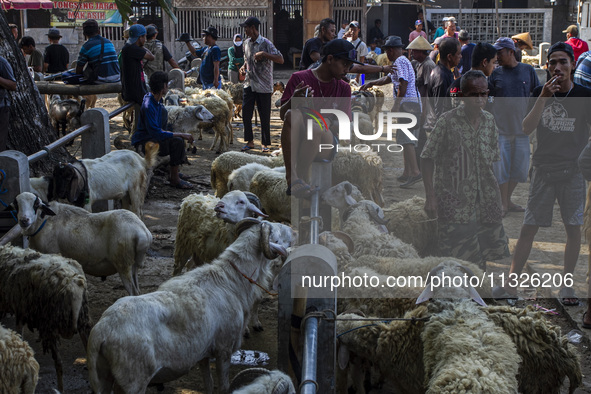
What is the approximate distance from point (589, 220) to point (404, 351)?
2573mm

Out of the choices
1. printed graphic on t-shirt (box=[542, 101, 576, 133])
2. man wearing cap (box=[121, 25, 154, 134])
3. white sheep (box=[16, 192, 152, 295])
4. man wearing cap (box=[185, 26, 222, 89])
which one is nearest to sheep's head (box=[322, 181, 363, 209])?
white sheep (box=[16, 192, 152, 295])

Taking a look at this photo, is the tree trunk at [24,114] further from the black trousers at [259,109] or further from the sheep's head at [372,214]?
the black trousers at [259,109]

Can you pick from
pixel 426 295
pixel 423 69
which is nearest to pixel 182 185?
pixel 423 69

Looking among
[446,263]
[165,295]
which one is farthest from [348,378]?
[165,295]

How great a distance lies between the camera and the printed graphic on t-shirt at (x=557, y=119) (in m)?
5.25

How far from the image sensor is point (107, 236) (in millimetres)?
5543

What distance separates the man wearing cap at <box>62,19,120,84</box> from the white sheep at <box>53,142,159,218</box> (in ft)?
8.82

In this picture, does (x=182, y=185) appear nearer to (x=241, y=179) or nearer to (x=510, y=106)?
(x=241, y=179)

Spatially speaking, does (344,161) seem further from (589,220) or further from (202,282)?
(202,282)

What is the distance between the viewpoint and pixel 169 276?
652 centimetres

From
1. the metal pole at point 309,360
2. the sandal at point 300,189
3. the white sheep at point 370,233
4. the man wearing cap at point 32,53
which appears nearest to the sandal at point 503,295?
the white sheep at point 370,233

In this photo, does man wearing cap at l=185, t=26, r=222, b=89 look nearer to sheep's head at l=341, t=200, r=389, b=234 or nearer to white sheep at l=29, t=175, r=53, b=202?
white sheep at l=29, t=175, r=53, b=202

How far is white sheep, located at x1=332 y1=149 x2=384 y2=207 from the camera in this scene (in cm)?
842

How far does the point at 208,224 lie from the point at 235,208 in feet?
2.17
